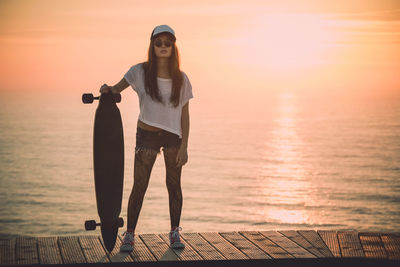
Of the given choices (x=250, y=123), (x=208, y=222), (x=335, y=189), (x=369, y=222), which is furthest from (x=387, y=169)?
(x=250, y=123)

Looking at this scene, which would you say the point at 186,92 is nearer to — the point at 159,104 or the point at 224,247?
the point at 159,104

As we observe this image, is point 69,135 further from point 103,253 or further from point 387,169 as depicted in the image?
point 103,253

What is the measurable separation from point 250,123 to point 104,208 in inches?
7295

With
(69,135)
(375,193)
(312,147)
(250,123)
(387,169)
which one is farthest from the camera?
(250,123)

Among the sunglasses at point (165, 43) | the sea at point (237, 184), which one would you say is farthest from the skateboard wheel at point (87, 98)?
the sea at point (237, 184)

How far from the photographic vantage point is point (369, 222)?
6694cm

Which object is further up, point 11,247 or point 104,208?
point 104,208

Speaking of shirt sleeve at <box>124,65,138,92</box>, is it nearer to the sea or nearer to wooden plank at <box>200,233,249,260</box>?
wooden plank at <box>200,233,249,260</box>

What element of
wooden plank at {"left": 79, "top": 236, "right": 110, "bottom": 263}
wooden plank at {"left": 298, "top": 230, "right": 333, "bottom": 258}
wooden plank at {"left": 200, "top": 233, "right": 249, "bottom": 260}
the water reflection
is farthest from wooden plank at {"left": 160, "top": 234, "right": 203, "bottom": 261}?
the water reflection

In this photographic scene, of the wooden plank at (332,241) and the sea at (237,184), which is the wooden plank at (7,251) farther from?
the sea at (237,184)

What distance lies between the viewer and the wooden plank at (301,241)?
5.53 meters

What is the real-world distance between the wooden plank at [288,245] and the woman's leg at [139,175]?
1.52 m

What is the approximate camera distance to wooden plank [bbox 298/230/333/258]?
18.2 ft

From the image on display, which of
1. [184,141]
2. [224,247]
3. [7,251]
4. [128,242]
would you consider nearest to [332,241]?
[224,247]
